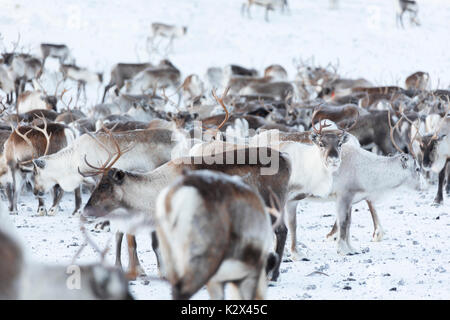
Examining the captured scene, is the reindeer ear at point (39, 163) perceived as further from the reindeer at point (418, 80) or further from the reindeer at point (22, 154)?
the reindeer at point (418, 80)

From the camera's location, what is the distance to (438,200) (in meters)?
8.44

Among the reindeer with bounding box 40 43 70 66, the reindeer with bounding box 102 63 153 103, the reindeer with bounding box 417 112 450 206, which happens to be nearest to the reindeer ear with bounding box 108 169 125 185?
the reindeer with bounding box 417 112 450 206

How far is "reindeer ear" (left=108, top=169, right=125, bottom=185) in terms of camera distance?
15.4ft

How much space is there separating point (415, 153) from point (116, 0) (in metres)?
21.9

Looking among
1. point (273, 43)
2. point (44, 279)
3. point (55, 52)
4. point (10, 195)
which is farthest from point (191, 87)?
point (44, 279)

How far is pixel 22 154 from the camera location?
26.6ft

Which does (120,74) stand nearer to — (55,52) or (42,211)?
(55,52)

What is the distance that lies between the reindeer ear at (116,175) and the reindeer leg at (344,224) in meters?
2.23

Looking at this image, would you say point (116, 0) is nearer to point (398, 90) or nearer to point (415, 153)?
point (398, 90)

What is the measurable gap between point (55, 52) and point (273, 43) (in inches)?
339

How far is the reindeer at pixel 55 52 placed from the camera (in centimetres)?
2094

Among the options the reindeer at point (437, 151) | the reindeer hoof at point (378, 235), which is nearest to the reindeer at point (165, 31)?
the reindeer at point (437, 151)
